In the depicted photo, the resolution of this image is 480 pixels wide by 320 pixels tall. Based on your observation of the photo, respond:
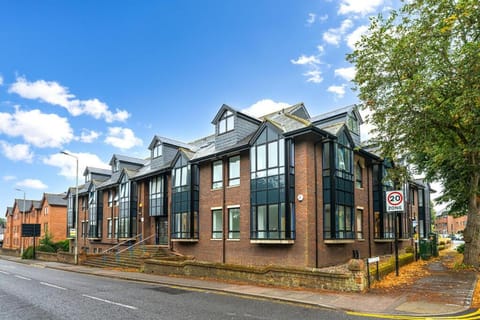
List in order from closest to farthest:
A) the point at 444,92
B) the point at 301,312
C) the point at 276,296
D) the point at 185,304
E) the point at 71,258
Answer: the point at 301,312
the point at 185,304
the point at 276,296
the point at 444,92
the point at 71,258

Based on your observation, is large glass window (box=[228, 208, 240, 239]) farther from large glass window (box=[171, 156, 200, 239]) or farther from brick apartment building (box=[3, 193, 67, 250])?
brick apartment building (box=[3, 193, 67, 250])

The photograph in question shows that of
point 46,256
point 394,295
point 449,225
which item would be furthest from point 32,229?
point 449,225

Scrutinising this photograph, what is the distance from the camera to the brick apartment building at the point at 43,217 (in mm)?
56741

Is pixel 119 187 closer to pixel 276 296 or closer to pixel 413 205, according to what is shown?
pixel 276 296

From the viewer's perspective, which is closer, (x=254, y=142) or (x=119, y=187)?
(x=254, y=142)

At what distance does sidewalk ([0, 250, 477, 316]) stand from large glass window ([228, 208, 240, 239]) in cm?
528

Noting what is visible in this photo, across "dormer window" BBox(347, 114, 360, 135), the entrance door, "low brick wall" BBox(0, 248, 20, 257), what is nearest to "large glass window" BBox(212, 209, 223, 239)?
the entrance door

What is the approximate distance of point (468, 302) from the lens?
1105 centimetres

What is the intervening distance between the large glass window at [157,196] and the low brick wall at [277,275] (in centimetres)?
899

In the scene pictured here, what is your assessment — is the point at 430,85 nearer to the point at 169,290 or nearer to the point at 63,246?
the point at 169,290

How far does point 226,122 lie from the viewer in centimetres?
2353

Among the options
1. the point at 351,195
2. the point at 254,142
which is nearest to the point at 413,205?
the point at 351,195

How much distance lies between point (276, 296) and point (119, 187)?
25.6 m

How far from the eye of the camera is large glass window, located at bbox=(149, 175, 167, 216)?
93.8 ft
